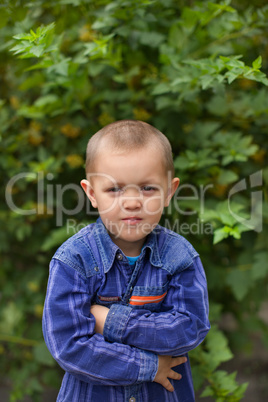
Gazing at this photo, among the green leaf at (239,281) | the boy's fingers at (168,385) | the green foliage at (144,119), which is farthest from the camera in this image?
the green leaf at (239,281)

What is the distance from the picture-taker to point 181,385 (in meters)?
1.34

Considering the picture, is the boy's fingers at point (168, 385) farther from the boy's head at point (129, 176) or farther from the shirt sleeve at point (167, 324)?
the boy's head at point (129, 176)

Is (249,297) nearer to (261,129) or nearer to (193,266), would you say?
(261,129)

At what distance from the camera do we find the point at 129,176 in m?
1.16

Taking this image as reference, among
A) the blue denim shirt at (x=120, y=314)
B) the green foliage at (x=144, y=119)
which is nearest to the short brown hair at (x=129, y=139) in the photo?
the blue denim shirt at (x=120, y=314)

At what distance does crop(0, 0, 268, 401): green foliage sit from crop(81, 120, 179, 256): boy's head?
1.78ft

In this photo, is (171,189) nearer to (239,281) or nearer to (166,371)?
(166,371)

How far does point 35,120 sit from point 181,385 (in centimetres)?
156

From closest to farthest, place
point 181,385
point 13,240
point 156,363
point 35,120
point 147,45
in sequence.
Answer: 1. point 156,363
2. point 181,385
3. point 147,45
4. point 35,120
5. point 13,240

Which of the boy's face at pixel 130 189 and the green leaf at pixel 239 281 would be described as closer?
the boy's face at pixel 130 189

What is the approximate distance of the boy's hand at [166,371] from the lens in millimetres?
1226

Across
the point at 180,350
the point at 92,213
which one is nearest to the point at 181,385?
the point at 180,350

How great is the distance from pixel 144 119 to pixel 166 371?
1278mm

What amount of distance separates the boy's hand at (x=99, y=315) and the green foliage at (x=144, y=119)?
26.1 inches
